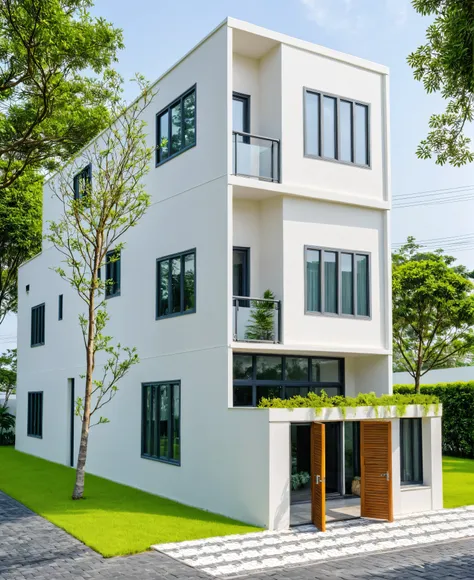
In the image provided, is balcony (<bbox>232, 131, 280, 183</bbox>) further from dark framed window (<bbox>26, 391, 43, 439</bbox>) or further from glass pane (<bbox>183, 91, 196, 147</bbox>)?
dark framed window (<bbox>26, 391, 43, 439</bbox>)

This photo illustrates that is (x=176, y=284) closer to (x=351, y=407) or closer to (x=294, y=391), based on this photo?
(x=294, y=391)

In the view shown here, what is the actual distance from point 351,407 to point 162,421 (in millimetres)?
4911

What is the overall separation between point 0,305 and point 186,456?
23435mm

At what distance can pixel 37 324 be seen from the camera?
27375 mm

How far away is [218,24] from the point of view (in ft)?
50.6

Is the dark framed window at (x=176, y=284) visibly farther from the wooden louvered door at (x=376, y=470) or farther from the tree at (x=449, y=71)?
the tree at (x=449, y=71)

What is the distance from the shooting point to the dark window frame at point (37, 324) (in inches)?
1043

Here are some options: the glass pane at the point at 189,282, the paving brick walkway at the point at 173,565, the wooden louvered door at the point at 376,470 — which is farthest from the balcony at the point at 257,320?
the paving brick walkway at the point at 173,565

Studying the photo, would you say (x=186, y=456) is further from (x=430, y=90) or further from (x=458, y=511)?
(x=430, y=90)

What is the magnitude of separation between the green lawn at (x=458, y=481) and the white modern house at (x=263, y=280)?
1.21 metres

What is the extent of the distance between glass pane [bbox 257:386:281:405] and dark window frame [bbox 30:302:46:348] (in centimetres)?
1277

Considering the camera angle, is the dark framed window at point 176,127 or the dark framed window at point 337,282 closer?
the dark framed window at point 337,282

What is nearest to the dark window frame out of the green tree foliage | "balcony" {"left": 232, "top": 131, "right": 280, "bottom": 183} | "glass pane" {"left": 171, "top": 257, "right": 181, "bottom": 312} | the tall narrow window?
the tall narrow window

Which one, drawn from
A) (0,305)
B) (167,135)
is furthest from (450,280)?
(0,305)
